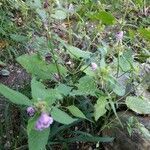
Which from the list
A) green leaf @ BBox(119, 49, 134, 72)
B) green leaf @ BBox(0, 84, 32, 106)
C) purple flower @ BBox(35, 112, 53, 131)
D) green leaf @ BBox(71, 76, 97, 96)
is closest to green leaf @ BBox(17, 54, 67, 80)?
green leaf @ BBox(71, 76, 97, 96)

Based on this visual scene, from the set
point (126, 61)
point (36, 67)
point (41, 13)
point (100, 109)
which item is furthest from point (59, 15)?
point (100, 109)

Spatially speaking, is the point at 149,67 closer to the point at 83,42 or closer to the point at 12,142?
the point at 83,42

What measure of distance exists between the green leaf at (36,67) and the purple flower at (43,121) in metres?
0.52

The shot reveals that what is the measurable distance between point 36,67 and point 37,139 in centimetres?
49

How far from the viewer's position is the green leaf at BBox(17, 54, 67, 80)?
1.95m

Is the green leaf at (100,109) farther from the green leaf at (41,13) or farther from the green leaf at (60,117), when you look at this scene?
the green leaf at (41,13)

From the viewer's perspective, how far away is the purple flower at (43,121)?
143 cm

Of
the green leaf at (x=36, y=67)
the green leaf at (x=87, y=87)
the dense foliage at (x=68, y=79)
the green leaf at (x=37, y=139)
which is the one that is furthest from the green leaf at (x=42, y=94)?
the green leaf at (x=36, y=67)

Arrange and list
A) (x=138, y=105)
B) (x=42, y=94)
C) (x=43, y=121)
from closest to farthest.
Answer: (x=43, y=121) < (x=42, y=94) < (x=138, y=105)

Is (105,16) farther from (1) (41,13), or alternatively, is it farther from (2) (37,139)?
(2) (37,139)

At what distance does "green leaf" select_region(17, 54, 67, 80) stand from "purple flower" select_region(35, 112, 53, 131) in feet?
1.71

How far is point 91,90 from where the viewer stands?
1826 mm

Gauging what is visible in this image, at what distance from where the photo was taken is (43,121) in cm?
143

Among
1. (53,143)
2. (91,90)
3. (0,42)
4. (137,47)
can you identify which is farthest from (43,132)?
(137,47)
